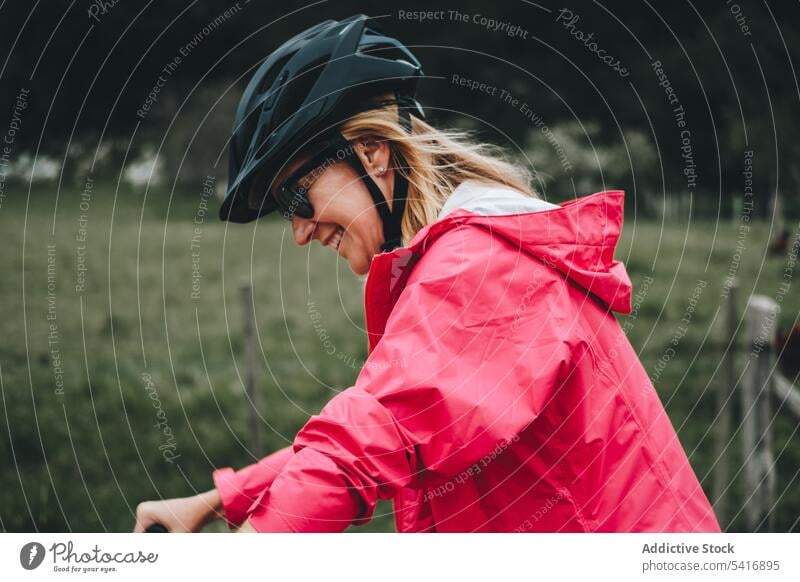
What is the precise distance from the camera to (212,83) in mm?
9922

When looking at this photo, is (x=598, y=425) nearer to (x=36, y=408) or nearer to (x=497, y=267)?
(x=497, y=267)

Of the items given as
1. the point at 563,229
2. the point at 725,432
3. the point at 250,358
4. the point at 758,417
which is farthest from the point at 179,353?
the point at 563,229

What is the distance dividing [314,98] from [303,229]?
42cm

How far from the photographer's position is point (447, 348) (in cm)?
153

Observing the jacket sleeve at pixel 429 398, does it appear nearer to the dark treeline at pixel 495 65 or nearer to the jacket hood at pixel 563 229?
the jacket hood at pixel 563 229

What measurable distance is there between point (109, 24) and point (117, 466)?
3130 mm

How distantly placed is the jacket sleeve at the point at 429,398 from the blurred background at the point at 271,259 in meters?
1.51

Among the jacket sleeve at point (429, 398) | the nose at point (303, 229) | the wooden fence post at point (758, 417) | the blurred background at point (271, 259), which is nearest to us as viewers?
the jacket sleeve at point (429, 398)

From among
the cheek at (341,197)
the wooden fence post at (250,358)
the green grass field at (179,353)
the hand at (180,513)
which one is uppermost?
the cheek at (341,197)

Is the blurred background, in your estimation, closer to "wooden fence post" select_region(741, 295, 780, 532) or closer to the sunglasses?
"wooden fence post" select_region(741, 295, 780, 532)

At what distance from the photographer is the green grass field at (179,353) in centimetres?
494

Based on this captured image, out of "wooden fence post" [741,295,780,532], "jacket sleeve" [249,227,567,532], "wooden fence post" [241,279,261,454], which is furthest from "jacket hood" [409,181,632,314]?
"wooden fence post" [241,279,261,454]

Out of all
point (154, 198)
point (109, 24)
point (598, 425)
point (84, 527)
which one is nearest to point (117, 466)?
point (84, 527)

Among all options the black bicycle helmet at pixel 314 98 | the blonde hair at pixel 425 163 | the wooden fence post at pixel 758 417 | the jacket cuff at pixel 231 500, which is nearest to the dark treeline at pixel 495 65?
the black bicycle helmet at pixel 314 98
